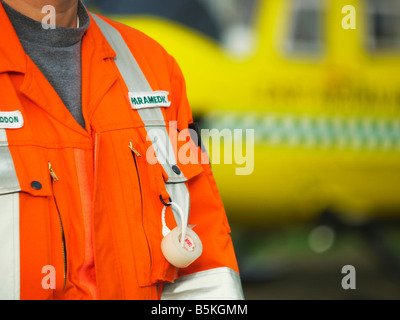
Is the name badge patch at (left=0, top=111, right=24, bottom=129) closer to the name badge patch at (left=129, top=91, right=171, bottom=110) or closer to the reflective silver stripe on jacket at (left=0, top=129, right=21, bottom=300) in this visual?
A: the reflective silver stripe on jacket at (left=0, top=129, right=21, bottom=300)

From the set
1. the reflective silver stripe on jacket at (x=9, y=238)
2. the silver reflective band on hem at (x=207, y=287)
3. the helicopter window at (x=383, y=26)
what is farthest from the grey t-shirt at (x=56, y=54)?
the helicopter window at (x=383, y=26)

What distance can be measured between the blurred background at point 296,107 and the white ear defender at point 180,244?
2858mm

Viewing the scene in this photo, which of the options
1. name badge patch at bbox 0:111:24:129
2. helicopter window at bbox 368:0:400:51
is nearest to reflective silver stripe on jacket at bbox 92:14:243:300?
name badge patch at bbox 0:111:24:129

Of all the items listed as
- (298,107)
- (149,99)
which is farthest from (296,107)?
(149,99)

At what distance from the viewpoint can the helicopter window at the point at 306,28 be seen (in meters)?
5.29

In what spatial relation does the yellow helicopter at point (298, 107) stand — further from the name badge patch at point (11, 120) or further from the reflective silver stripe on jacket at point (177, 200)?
the name badge patch at point (11, 120)

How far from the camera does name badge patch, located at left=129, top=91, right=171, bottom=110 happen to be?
2270mm

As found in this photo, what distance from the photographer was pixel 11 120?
6.50 ft

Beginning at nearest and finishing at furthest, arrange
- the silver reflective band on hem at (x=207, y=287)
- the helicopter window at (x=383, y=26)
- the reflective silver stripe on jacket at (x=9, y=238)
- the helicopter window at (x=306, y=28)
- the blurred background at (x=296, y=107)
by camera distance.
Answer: the reflective silver stripe on jacket at (x=9, y=238), the silver reflective band on hem at (x=207, y=287), the blurred background at (x=296, y=107), the helicopter window at (x=306, y=28), the helicopter window at (x=383, y=26)

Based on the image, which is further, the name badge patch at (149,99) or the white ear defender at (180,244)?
the name badge patch at (149,99)

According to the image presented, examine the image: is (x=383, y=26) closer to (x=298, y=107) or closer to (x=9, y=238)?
(x=298, y=107)

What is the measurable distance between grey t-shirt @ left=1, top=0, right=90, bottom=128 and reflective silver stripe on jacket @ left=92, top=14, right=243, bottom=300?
173 millimetres

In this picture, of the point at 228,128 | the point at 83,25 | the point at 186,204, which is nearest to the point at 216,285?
the point at 186,204

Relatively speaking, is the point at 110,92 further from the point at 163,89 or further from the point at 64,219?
the point at 64,219
